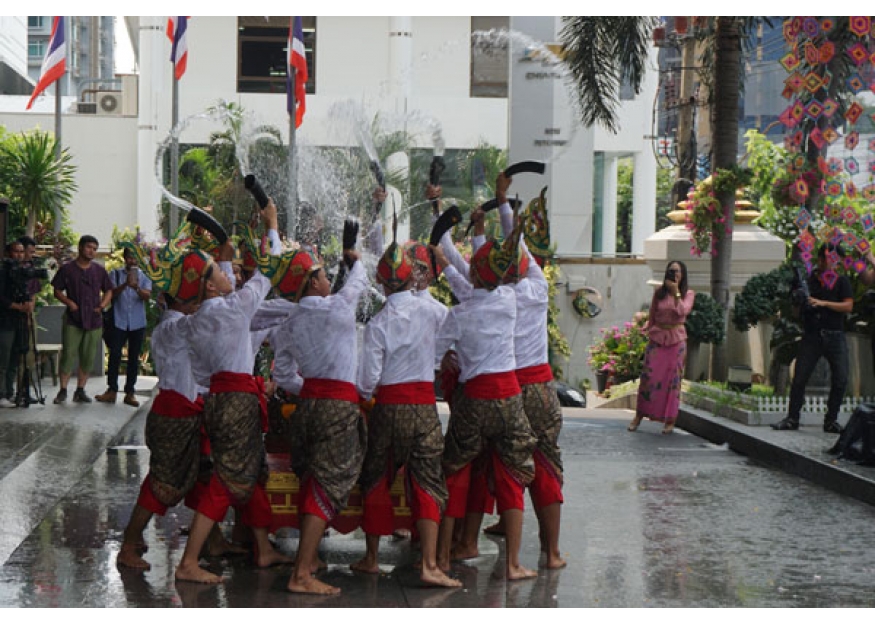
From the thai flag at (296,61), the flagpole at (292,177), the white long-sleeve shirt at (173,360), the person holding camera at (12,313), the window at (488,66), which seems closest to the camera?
the white long-sleeve shirt at (173,360)

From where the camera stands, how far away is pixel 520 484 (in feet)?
24.2

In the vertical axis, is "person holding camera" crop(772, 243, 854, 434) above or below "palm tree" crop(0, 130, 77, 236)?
below

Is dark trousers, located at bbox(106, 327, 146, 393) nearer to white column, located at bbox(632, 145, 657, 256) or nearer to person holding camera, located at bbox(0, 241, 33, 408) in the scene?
person holding camera, located at bbox(0, 241, 33, 408)

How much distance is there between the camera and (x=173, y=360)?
7305mm

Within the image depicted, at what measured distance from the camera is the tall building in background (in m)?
67.4

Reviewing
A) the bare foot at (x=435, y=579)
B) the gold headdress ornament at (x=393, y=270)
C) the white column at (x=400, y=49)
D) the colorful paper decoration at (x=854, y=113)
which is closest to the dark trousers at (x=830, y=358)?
the colorful paper decoration at (x=854, y=113)

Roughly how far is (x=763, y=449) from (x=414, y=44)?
1151 inches

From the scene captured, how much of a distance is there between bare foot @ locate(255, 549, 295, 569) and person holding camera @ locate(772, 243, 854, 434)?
6530 mm

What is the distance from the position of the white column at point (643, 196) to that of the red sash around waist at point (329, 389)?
3560 cm

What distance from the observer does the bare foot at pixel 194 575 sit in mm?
6906

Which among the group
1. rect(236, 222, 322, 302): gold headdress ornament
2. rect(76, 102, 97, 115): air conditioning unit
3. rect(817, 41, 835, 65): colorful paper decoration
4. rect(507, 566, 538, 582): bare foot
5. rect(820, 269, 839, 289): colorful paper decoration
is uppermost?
rect(76, 102, 97, 115): air conditioning unit

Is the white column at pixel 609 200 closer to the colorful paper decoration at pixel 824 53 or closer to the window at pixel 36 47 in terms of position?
the colorful paper decoration at pixel 824 53

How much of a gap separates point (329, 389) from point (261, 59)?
110 feet

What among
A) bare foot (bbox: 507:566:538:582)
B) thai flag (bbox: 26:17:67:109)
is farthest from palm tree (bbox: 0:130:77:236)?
bare foot (bbox: 507:566:538:582)
